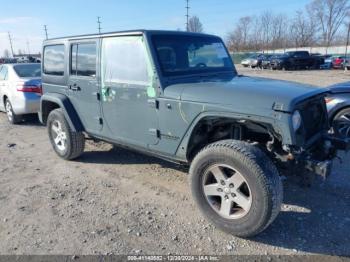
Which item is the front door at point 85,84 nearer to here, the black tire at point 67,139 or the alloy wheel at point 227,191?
the black tire at point 67,139

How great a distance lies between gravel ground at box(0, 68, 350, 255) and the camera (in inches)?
127

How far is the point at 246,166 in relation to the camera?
313cm

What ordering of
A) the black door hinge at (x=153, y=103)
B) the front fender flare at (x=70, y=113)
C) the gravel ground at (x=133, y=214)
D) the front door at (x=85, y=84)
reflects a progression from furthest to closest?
the front fender flare at (x=70, y=113) → the front door at (x=85, y=84) → the black door hinge at (x=153, y=103) → the gravel ground at (x=133, y=214)

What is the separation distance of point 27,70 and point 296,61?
2982 cm

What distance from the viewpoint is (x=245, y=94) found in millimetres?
3279

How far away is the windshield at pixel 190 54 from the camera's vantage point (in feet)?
13.3

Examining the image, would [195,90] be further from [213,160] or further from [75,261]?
[75,261]

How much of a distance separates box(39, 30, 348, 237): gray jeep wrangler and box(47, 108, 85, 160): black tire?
71mm

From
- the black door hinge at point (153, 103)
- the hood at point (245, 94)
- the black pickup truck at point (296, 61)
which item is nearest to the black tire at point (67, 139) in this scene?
the black door hinge at point (153, 103)

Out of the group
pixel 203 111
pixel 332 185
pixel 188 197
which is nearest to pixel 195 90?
pixel 203 111

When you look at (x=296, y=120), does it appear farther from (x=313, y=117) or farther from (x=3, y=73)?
(x=3, y=73)

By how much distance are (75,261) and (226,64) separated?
319 cm

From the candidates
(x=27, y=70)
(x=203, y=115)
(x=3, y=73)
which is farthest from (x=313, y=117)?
(x=3, y=73)

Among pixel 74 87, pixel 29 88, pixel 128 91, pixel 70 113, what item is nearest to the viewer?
pixel 128 91
